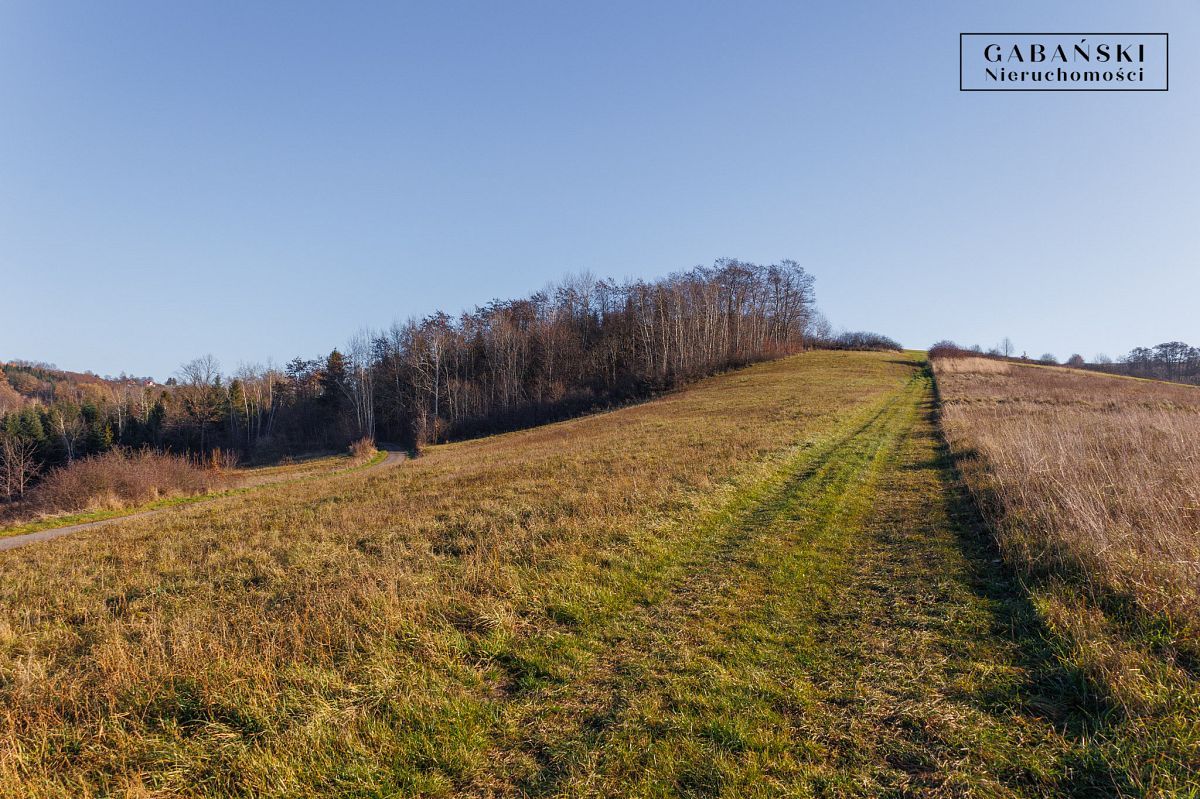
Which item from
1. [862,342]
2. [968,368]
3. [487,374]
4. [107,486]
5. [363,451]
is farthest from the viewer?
[862,342]

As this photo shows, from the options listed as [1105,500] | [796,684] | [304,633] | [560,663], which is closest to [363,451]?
[304,633]

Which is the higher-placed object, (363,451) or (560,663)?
(560,663)

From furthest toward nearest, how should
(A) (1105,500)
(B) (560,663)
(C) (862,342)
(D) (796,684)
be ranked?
1. (C) (862,342)
2. (A) (1105,500)
3. (B) (560,663)
4. (D) (796,684)

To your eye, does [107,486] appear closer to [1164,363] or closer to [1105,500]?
[1105,500]

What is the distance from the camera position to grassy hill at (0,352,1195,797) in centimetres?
346

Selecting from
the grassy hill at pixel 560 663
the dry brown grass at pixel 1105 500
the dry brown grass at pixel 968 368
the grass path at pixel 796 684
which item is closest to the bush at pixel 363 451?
the grassy hill at pixel 560 663

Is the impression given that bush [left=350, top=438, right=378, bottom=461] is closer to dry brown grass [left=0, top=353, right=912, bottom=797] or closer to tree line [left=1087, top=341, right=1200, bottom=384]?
dry brown grass [left=0, top=353, right=912, bottom=797]

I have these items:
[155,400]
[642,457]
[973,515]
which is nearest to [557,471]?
[642,457]

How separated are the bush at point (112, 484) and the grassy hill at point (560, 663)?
59.3ft

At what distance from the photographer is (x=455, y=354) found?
62.8 meters

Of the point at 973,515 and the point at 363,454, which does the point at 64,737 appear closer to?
the point at 973,515

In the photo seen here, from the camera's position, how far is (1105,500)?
776 cm

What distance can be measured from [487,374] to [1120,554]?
6205cm

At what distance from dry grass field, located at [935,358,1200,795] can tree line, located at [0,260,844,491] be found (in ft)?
141
